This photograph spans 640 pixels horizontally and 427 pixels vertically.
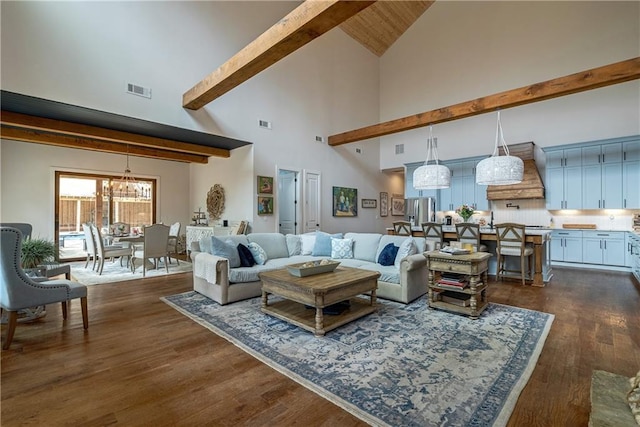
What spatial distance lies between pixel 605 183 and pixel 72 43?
32.0 feet

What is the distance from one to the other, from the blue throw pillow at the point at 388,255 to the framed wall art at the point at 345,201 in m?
3.64

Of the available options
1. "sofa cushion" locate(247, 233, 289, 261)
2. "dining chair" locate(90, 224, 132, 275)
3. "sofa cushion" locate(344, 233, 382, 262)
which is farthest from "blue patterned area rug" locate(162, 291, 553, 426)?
"dining chair" locate(90, 224, 132, 275)

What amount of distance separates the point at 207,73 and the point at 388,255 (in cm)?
467

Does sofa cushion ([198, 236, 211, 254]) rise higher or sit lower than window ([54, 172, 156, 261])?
lower

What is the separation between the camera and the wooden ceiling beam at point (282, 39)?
2.69 m

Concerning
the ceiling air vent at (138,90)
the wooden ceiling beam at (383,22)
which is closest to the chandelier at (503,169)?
the ceiling air vent at (138,90)

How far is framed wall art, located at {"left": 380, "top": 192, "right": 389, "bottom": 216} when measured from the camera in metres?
9.46

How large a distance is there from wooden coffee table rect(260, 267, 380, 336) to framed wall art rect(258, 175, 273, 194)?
10.6 feet

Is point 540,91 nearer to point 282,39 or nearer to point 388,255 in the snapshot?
point 388,255

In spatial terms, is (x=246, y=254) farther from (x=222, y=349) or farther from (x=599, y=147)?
(x=599, y=147)

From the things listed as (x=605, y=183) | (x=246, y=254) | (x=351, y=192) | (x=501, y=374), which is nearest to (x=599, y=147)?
(x=605, y=183)

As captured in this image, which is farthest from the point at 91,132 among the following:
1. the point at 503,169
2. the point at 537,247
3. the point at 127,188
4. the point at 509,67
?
the point at 509,67

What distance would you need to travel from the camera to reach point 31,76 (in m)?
3.94

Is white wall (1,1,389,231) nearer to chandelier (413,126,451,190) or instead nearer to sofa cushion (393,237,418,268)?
chandelier (413,126,451,190)
